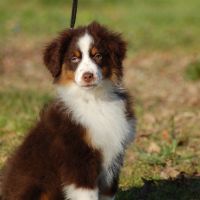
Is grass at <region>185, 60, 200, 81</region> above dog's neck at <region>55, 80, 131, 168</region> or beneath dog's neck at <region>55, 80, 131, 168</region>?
beneath

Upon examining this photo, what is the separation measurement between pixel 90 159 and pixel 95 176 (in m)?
0.16

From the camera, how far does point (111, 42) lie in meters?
6.57

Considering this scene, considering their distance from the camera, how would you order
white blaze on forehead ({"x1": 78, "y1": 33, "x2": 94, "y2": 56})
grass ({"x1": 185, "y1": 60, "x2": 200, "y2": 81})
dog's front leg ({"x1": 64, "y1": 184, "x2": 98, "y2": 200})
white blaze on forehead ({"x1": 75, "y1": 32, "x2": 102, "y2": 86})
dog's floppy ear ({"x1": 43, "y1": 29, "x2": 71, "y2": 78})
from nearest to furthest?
dog's front leg ({"x1": 64, "y1": 184, "x2": 98, "y2": 200}) → white blaze on forehead ({"x1": 75, "y1": 32, "x2": 102, "y2": 86}) → white blaze on forehead ({"x1": 78, "y1": 33, "x2": 94, "y2": 56}) → dog's floppy ear ({"x1": 43, "y1": 29, "x2": 71, "y2": 78}) → grass ({"x1": 185, "y1": 60, "x2": 200, "y2": 81})

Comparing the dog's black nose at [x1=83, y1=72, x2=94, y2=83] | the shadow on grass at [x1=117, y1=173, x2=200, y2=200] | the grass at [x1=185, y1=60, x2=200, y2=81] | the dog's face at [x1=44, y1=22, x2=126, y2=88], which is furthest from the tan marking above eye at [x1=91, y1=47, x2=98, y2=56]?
the grass at [x1=185, y1=60, x2=200, y2=81]

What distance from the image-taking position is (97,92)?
6.46 meters

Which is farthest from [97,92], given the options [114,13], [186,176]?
[114,13]

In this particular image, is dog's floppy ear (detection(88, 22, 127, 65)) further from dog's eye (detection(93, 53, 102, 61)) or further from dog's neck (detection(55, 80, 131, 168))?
dog's neck (detection(55, 80, 131, 168))

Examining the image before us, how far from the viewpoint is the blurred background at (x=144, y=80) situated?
27.6 feet

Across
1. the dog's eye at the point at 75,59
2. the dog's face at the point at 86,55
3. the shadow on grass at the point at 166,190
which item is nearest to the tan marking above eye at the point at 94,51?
the dog's face at the point at 86,55

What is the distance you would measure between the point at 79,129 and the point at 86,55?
2.25 feet

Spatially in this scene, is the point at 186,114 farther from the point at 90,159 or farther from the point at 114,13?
the point at 114,13

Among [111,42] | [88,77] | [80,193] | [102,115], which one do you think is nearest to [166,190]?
[102,115]

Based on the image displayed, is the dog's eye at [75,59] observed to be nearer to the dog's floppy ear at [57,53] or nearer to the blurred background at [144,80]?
the dog's floppy ear at [57,53]

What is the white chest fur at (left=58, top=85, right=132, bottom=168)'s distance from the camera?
6.22 metres
